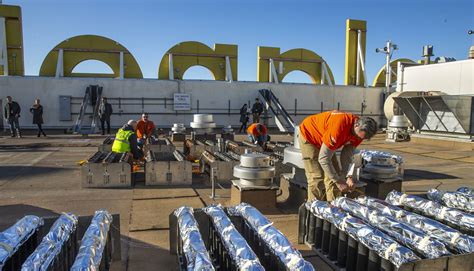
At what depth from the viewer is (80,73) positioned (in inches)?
856

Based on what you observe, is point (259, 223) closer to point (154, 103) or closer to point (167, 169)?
point (167, 169)

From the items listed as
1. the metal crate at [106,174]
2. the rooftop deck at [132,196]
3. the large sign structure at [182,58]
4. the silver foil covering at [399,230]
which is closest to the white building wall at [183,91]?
the large sign structure at [182,58]

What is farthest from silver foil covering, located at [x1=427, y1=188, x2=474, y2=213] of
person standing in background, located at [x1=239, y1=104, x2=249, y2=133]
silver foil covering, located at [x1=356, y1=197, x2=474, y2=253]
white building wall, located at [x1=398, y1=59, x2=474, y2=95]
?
person standing in background, located at [x1=239, y1=104, x2=249, y2=133]

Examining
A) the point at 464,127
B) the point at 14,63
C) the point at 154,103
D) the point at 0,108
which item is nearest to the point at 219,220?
the point at 464,127

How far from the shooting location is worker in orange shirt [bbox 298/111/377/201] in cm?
366

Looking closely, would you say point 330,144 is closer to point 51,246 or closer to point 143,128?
point 51,246

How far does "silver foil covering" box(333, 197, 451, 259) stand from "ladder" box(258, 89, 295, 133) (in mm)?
15187

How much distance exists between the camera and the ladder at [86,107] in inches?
650

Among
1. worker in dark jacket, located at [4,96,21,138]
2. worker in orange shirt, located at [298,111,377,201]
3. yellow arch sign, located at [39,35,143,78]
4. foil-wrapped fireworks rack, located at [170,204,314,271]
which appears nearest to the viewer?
foil-wrapped fireworks rack, located at [170,204,314,271]

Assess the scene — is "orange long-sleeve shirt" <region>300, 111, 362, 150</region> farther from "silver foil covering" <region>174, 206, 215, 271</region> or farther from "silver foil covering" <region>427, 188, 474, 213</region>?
"silver foil covering" <region>174, 206, 215, 271</region>

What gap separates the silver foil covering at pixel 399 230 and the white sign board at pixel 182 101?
648 inches

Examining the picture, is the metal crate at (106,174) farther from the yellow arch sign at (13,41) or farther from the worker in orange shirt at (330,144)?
the yellow arch sign at (13,41)

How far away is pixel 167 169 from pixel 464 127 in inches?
437

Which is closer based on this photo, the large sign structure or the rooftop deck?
the rooftop deck
